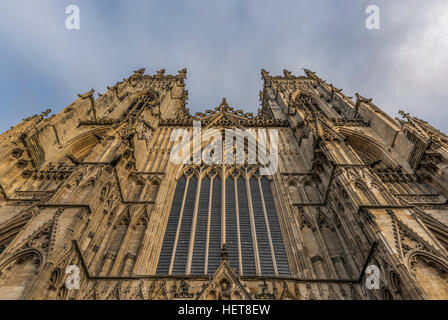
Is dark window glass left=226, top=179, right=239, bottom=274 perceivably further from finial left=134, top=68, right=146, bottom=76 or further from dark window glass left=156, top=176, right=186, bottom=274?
finial left=134, top=68, right=146, bottom=76

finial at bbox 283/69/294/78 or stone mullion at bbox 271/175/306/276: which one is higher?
finial at bbox 283/69/294/78

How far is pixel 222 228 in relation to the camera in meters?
12.8

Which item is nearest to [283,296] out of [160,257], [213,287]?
[213,287]

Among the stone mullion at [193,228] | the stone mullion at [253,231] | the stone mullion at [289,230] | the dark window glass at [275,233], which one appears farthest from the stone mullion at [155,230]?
the stone mullion at [289,230]

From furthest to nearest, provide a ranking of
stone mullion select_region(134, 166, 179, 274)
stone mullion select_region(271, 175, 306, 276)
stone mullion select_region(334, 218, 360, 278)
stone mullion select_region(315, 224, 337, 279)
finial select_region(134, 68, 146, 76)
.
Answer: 1. finial select_region(134, 68, 146, 76)
2. stone mullion select_region(271, 175, 306, 276)
3. stone mullion select_region(134, 166, 179, 274)
4. stone mullion select_region(315, 224, 337, 279)
5. stone mullion select_region(334, 218, 360, 278)

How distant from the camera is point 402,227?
919cm

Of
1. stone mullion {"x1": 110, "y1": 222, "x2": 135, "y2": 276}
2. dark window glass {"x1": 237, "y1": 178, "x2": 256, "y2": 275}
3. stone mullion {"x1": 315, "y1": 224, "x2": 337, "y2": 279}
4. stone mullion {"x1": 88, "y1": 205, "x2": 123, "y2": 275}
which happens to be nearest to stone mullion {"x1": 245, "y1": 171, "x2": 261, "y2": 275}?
dark window glass {"x1": 237, "y1": 178, "x2": 256, "y2": 275}

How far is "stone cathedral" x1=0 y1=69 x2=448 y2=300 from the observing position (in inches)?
325

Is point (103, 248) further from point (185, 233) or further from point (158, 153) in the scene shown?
point (158, 153)

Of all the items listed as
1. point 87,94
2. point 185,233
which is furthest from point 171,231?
point 87,94

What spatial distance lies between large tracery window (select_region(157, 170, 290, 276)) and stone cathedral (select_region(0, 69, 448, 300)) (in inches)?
2.6

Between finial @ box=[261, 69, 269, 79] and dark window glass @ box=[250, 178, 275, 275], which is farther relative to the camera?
finial @ box=[261, 69, 269, 79]

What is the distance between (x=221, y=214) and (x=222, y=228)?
107 cm
